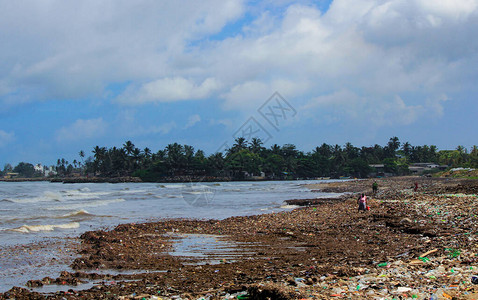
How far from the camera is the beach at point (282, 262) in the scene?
6156mm

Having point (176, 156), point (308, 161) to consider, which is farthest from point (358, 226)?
point (308, 161)

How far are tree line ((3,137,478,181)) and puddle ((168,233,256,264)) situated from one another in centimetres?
10984

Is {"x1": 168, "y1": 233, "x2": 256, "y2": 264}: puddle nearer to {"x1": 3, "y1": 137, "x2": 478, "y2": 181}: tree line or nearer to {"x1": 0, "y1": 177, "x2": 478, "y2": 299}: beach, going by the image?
{"x1": 0, "y1": 177, "x2": 478, "y2": 299}: beach

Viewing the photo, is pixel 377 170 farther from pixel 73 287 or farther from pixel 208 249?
pixel 73 287

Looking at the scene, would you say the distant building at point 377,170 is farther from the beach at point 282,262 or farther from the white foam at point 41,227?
the white foam at point 41,227

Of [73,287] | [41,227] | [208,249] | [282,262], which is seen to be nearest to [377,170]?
[41,227]

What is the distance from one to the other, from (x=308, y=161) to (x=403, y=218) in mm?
124012

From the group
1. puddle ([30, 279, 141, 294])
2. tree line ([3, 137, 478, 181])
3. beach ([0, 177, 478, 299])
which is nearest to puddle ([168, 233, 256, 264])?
beach ([0, 177, 478, 299])

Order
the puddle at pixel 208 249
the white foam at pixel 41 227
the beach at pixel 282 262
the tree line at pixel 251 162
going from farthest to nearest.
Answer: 1. the tree line at pixel 251 162
2. the white foam at pixel 41 227
3. the puddle at pixel 208 249
4. the beach at pixel 282 262

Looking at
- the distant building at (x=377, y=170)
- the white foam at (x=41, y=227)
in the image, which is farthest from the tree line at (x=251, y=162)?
the white foam at (x=41, y=227)

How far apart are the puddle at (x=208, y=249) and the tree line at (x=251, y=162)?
110 meters

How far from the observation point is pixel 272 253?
10281mm

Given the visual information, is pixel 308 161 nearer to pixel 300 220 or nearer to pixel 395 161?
pixel 395 161

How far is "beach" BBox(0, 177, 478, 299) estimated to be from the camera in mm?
6156
